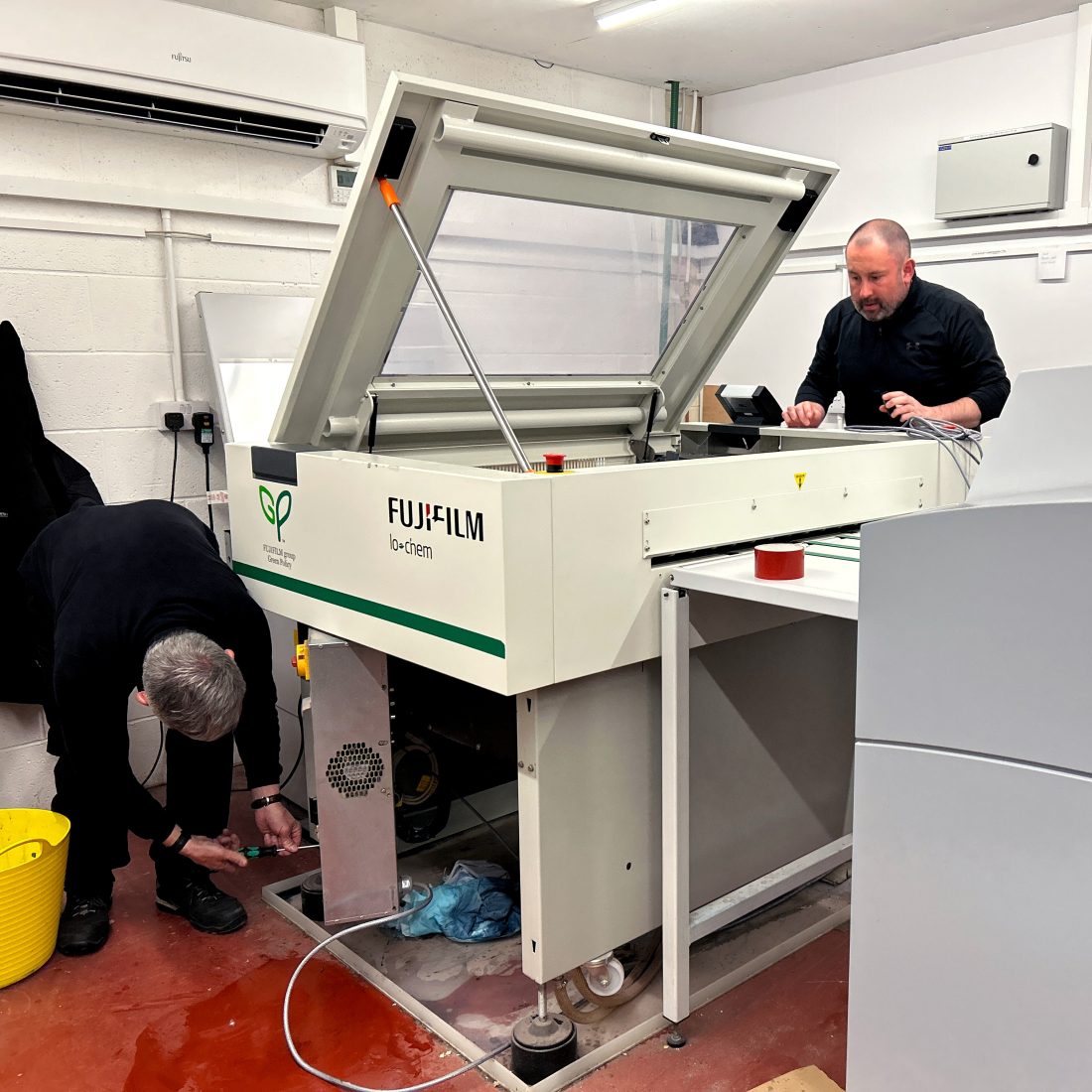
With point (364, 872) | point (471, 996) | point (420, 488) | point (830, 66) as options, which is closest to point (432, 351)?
point (420, 488)

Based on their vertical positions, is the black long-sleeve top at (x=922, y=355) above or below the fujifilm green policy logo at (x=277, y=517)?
above

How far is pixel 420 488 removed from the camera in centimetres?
163

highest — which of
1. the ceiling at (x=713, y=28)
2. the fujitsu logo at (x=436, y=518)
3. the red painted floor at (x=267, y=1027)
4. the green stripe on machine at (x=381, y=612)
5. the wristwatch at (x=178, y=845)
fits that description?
the ceiling at (x=713, y=28)

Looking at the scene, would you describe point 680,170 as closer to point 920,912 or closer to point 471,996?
point 920,912

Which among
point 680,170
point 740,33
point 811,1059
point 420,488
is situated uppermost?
point 740,33

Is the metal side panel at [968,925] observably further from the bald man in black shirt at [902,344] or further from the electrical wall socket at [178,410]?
the electrical wall socket at [178,410]

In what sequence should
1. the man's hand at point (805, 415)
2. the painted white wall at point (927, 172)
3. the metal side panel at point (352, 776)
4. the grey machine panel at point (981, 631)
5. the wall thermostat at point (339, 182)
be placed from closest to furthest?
1. the grey machine panel at point (981, 631)
2. the metal side panel at point (352, 776)
3. the man's hand at point (805, 415)
4. the wall thermostat at point (339, 182)
5. the painted white wall at point (927, 172)

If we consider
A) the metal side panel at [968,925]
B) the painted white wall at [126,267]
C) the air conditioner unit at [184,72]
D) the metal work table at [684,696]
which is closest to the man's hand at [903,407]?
the metal work table at [684,696]

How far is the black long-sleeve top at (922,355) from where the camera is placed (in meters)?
2.75

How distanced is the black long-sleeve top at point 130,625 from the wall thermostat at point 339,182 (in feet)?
5.08

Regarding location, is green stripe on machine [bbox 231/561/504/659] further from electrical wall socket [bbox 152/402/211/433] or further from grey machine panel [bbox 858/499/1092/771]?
electrical wall socket [bbox 152/402/211/433]

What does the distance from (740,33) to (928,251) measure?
A: 1.09 m

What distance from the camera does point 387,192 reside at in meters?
1.70

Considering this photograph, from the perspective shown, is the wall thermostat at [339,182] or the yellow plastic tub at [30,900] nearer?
the yellow plastic tub at [30,900]
